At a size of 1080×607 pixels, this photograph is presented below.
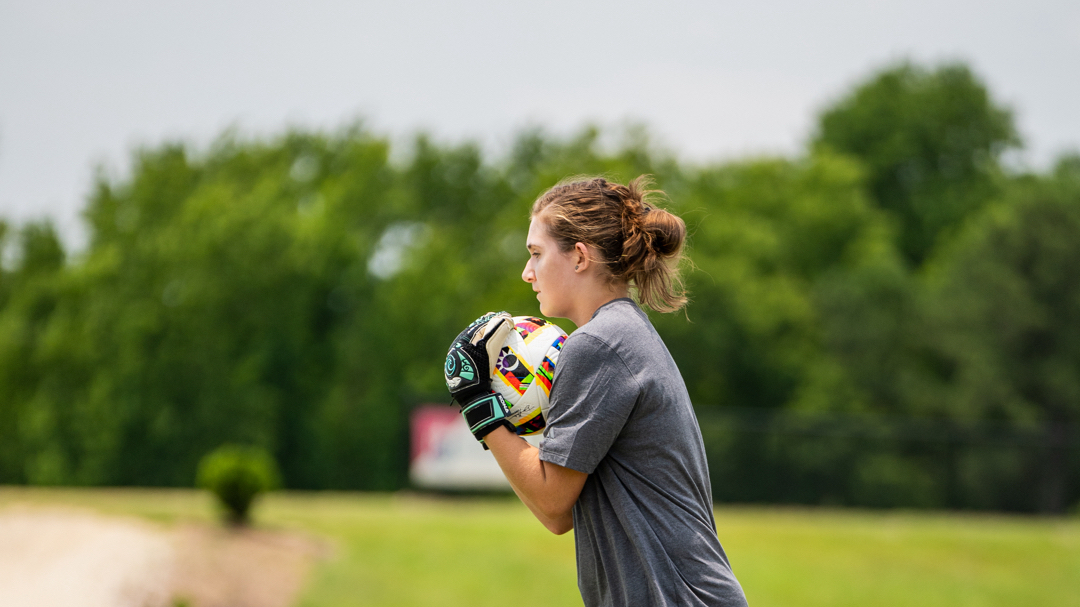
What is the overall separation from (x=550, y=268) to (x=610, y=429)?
457 mm

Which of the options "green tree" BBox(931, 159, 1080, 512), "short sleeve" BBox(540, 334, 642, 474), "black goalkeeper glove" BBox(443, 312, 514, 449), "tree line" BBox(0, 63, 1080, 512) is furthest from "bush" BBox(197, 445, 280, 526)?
"green tree" BBox(931, 159, 1080, 512)

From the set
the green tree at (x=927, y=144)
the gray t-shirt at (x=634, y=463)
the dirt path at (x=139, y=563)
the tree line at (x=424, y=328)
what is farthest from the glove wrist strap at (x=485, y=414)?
the green tree at (x=927, y=144)

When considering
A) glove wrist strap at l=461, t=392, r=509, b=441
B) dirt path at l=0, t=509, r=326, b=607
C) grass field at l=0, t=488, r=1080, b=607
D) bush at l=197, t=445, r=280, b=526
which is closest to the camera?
glove wrist strap at l=461, t=392, r=509, b=441

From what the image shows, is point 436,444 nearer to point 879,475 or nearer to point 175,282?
point 879,475

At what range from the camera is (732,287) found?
3475 cm

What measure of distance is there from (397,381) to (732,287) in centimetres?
1263

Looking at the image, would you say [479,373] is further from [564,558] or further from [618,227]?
[564,558]

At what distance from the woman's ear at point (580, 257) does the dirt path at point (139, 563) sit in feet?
27.9

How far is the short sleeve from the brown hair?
277 millimetres

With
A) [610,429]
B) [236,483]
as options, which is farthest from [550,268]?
[236,483]

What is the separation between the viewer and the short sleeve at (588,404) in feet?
7.25

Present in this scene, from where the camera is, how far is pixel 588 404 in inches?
87.6

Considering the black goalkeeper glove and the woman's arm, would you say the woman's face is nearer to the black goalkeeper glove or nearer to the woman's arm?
the black goalkeeper glove

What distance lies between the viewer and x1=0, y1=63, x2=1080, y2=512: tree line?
72.8 ft
